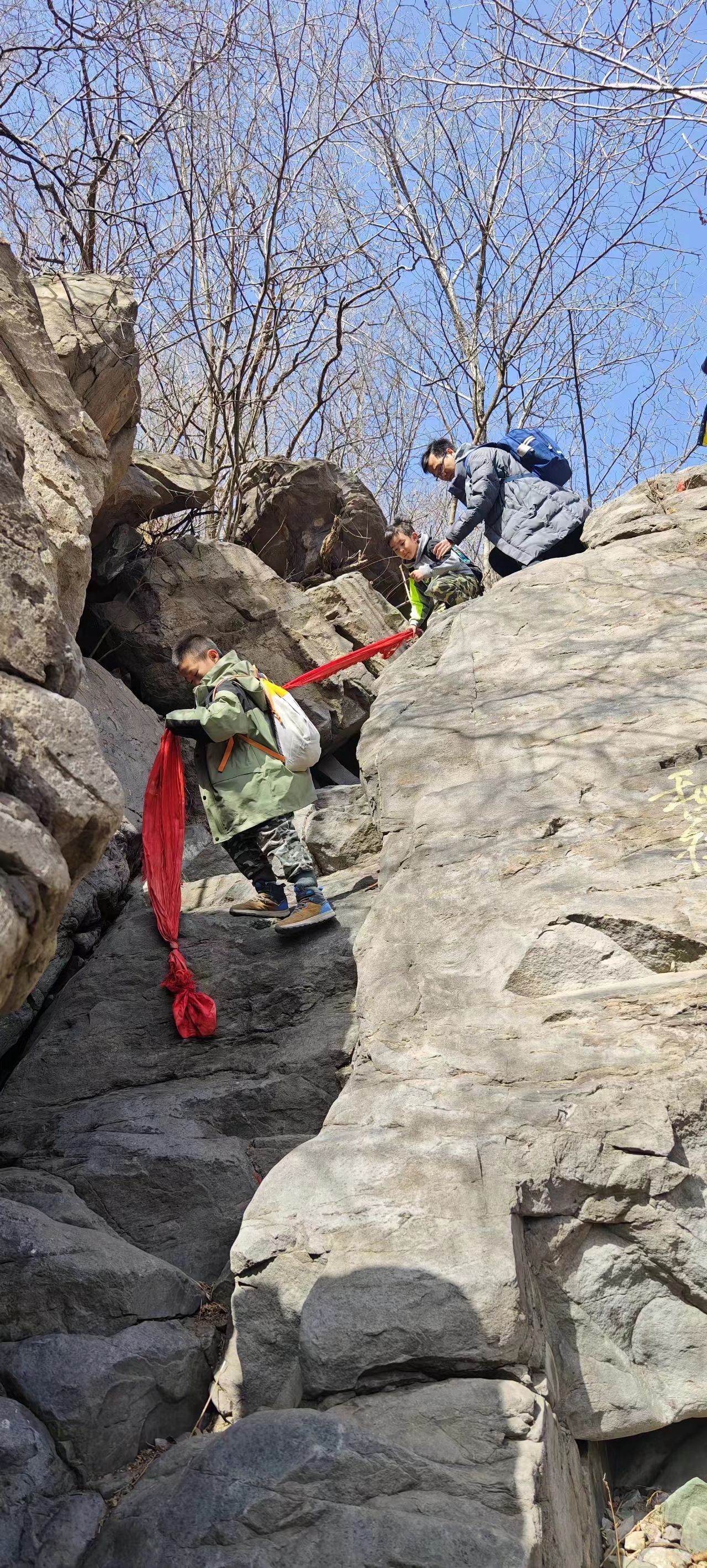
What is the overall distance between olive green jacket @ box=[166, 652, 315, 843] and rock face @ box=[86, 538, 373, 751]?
274 cm

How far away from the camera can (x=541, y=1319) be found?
3182 mm

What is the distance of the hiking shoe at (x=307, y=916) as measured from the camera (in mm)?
5895

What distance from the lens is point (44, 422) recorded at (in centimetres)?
457

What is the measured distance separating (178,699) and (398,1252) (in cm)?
649

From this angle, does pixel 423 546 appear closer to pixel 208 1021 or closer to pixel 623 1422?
pixel 208 1021

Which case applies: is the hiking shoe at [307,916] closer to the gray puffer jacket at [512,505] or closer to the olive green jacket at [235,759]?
the olive green jacket at [235,759]

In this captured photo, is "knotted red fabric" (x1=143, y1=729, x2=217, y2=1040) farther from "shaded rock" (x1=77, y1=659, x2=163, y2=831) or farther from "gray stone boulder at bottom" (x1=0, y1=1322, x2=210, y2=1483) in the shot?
"gray stone boulder at bottom" (x1=0, y1=1322, x2=210, y2=1483)

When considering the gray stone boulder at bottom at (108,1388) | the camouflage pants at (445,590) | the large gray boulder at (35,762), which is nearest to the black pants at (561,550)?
the camouflage pants at (445,590)

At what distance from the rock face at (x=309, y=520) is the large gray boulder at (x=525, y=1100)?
5473mm

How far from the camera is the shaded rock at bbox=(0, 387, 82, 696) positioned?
9.10ft

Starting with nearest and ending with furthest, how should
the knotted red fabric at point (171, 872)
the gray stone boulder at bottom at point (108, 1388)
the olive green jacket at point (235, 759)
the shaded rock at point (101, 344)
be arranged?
1. the gray stone boulder at bottom at point (108, 1388)
2. the knotted red fabric at point (171, 872)
3. the olive green jacket at point (235, 759)
4. the shaded rock at point (101, 344)

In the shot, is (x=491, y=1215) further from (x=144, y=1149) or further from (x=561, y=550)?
(x=561, y=550)

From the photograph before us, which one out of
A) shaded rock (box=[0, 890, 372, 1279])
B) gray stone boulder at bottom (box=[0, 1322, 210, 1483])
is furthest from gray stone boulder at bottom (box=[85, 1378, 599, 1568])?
shaded rock (box=[0, 890, 372, 1279])

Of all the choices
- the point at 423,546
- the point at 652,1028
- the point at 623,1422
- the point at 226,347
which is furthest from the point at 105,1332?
the point at 226,347
